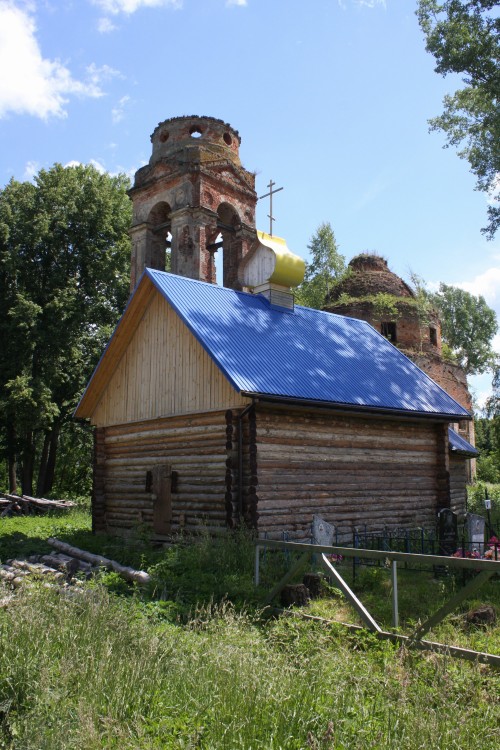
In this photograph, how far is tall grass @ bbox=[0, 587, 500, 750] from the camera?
4488 millimetres

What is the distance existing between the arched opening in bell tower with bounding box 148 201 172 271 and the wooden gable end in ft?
25.9

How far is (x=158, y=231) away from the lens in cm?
2475

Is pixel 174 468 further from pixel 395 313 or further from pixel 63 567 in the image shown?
pixel 395 313

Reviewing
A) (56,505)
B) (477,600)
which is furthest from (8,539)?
(477,600)

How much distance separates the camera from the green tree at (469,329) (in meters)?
59.5

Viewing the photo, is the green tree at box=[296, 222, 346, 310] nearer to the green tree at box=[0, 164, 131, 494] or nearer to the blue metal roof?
the green tree at box=[0, 164, 131, 494]

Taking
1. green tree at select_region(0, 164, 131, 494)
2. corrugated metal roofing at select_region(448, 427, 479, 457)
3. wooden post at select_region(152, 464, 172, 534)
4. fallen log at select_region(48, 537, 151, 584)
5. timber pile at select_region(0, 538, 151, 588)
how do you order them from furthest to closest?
green tree at select_region(0, 164, 131, 494), corrugated metal roofing at select_region(448, 427, 479, 457), wooden post at select_region(152, 464, 172, 534), fallen log at select_region(48, 537, 151, 584), timber pile at select_region(0, 538, 151, 588)

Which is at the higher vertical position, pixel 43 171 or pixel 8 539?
pixel 43 171

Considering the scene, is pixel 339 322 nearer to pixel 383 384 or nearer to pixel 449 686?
pixel 383 384

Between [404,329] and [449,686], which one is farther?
[404,329]

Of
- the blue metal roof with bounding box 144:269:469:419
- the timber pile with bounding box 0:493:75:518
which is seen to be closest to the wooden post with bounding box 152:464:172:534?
the blue metal roof with bounding box 144:269:469:419

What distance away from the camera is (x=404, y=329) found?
31.6 metres

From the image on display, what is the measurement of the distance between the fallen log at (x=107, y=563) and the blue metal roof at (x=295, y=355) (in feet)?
13.1

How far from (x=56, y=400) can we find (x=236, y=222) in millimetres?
13011
